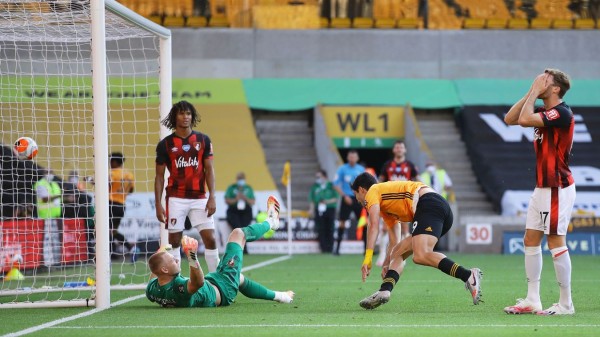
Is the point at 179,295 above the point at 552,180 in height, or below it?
below

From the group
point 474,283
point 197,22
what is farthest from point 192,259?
point 197,22

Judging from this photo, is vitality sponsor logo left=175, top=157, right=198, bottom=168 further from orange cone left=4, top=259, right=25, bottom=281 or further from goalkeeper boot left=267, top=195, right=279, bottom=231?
orange cone left=4, top=259, right=25, bottom=281

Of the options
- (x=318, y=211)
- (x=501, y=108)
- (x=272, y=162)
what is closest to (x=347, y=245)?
(x=318, y=211)

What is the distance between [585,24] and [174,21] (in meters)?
12.0

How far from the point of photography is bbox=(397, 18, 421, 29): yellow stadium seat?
104 ft

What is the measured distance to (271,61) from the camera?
31.0 metres

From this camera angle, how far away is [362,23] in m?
31.7

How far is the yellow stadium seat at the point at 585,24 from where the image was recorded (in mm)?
32219

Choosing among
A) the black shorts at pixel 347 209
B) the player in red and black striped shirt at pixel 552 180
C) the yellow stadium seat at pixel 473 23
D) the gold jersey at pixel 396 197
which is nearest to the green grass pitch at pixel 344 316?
the player in red and black striped shirt at pixel 552 180

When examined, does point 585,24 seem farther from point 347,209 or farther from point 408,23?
point 347,209

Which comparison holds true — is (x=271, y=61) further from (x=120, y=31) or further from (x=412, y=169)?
(x=120, y=31)

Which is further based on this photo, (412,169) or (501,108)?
(501,108)

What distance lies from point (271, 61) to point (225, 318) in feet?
73.1

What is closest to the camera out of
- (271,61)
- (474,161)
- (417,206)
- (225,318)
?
(225,318)
